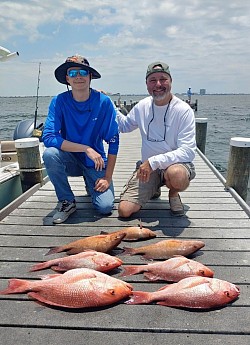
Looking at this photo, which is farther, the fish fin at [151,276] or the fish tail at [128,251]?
the fish tail at [128,251]

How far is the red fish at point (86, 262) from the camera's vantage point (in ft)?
8.91

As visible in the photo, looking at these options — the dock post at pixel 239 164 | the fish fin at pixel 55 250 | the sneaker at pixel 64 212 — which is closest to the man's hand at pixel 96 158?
the sneaker at pixel 64 212

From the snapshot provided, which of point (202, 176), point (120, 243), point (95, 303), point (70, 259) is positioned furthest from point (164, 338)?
point (202, 176)

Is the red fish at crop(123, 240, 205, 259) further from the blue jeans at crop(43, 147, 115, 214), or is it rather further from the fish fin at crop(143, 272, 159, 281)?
the blue jeans at crop(43, 147, 115, 214)

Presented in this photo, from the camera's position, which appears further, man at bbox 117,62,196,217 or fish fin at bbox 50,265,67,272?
man at bbox 117,62,196,217

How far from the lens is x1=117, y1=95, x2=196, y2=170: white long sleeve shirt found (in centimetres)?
378

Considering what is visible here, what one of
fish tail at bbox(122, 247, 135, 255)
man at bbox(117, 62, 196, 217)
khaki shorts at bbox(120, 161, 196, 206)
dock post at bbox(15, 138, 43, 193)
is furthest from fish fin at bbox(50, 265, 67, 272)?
dock post at bbox(15, 138, 43, 193)

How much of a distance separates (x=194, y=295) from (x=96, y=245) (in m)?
1.03

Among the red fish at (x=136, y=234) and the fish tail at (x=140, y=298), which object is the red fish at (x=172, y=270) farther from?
the red fish at (x=136, y=234)

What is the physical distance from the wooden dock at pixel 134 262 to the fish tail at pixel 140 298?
34 millimetres

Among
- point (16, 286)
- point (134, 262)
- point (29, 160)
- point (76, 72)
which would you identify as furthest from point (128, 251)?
point (29, 160)

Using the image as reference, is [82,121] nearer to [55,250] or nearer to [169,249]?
[55,250]

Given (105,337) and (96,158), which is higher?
(96,158)

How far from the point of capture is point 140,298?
93.7 inches
